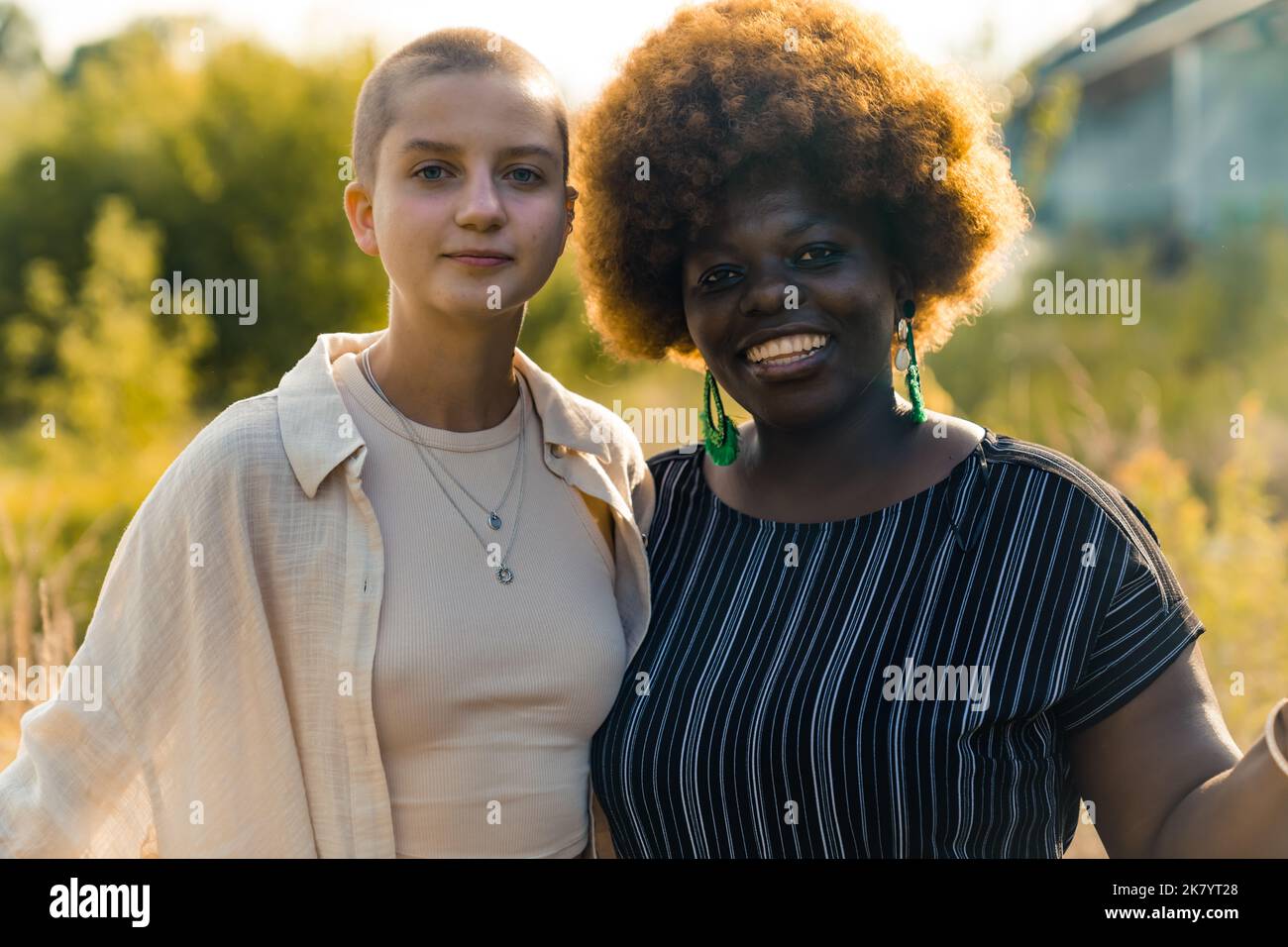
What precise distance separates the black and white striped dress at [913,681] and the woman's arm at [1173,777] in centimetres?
4

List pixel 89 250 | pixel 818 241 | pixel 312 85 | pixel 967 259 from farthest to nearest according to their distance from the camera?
1. pixel 89 250
2. pixel 312 85
3. pixel 967 259
4. pixel 818 241

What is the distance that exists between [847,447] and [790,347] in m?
0.26

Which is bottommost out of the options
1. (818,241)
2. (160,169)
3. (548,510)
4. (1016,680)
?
(1016,680)

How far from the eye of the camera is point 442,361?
2.33 meters

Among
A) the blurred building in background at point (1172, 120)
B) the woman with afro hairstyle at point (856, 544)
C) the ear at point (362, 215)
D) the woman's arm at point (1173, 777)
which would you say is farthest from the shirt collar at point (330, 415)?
the blurred building in background at point (1172, 120)

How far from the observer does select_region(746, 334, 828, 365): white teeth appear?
2375 millimetres

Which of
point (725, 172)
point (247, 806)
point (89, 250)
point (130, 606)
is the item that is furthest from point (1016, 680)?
point (89, 250)

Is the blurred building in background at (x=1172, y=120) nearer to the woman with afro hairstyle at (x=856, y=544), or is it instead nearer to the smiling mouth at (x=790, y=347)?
the woman with afro hairstyle at (x=856, y=544)

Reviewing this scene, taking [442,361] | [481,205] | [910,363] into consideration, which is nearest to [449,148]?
[481,205]

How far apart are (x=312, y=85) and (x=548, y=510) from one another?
1112cm

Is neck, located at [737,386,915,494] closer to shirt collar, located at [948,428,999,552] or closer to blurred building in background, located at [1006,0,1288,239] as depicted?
shirt collar, located at [948,428,999,552]

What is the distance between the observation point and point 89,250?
524 inches

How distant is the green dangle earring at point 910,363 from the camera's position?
2504 mm
